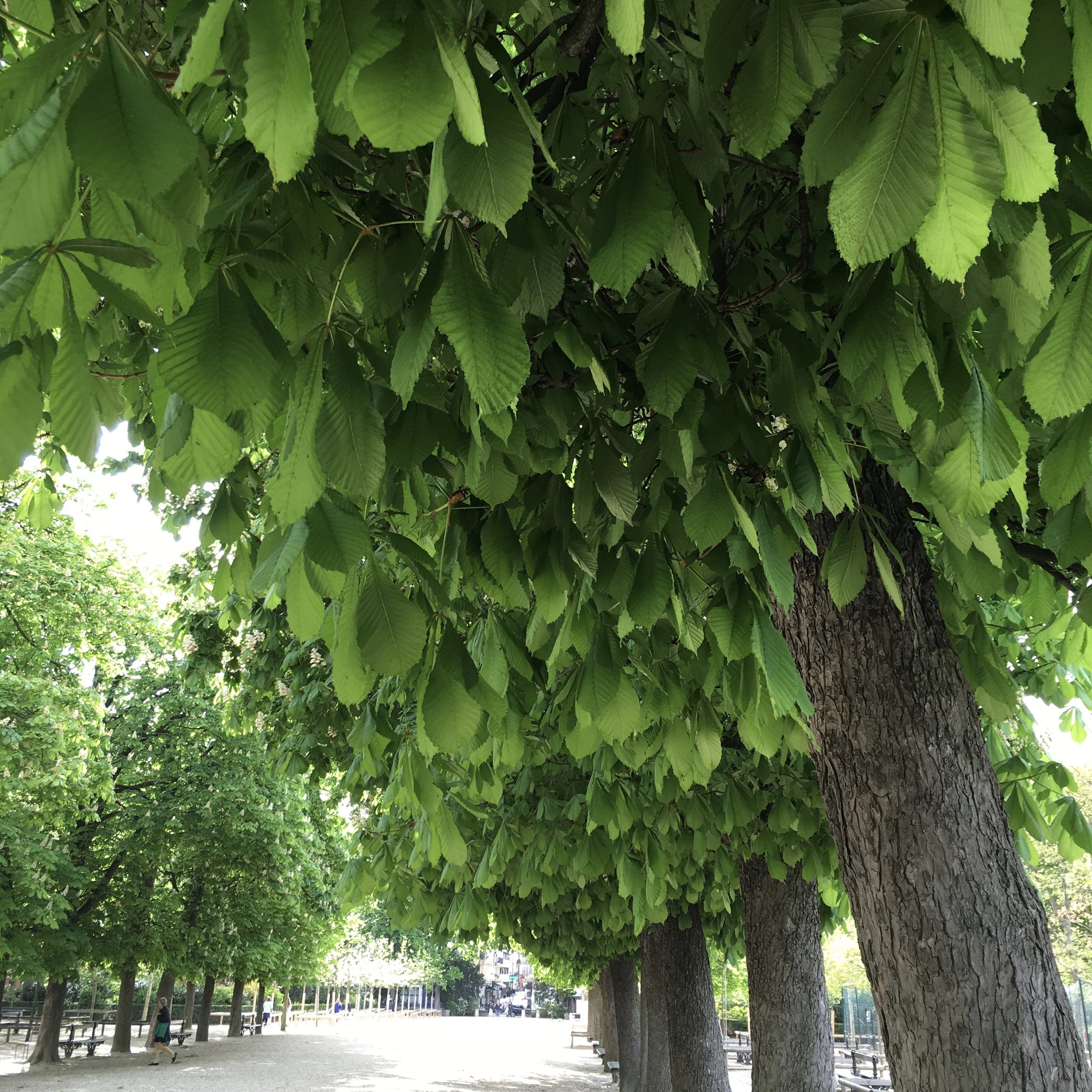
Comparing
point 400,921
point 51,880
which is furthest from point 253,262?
point 51,880

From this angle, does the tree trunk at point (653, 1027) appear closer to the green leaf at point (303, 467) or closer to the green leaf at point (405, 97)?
the green leaf at point (303, 467)

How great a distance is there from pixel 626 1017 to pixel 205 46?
2154 centimetres

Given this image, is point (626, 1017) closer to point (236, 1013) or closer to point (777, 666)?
point (777, 666)

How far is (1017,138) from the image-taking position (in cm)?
109

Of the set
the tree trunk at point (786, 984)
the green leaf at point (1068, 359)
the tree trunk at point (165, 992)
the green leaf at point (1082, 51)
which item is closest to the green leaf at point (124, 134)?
the green leaf at point (1082, 51)

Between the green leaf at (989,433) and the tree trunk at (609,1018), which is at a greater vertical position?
the green leaf at (989,433)

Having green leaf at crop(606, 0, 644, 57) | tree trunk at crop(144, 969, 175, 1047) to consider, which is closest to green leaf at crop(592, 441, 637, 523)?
green leaf at crop(606, 0, 644, 57)

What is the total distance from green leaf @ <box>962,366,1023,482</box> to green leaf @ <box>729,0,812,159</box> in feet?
A: 2.24

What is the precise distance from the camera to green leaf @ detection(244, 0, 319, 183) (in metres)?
0.91

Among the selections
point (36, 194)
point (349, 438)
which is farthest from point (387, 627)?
point (36, 194)

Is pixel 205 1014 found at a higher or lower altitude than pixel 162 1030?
lower

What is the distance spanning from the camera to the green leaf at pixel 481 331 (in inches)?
52.7

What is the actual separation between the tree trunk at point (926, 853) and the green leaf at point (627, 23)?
A: 2831 millimetres

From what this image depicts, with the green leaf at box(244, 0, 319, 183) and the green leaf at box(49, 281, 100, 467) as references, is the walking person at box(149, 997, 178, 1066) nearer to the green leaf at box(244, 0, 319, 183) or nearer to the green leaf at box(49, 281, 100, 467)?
the green leaf at box(49, 281, 100, 467)
